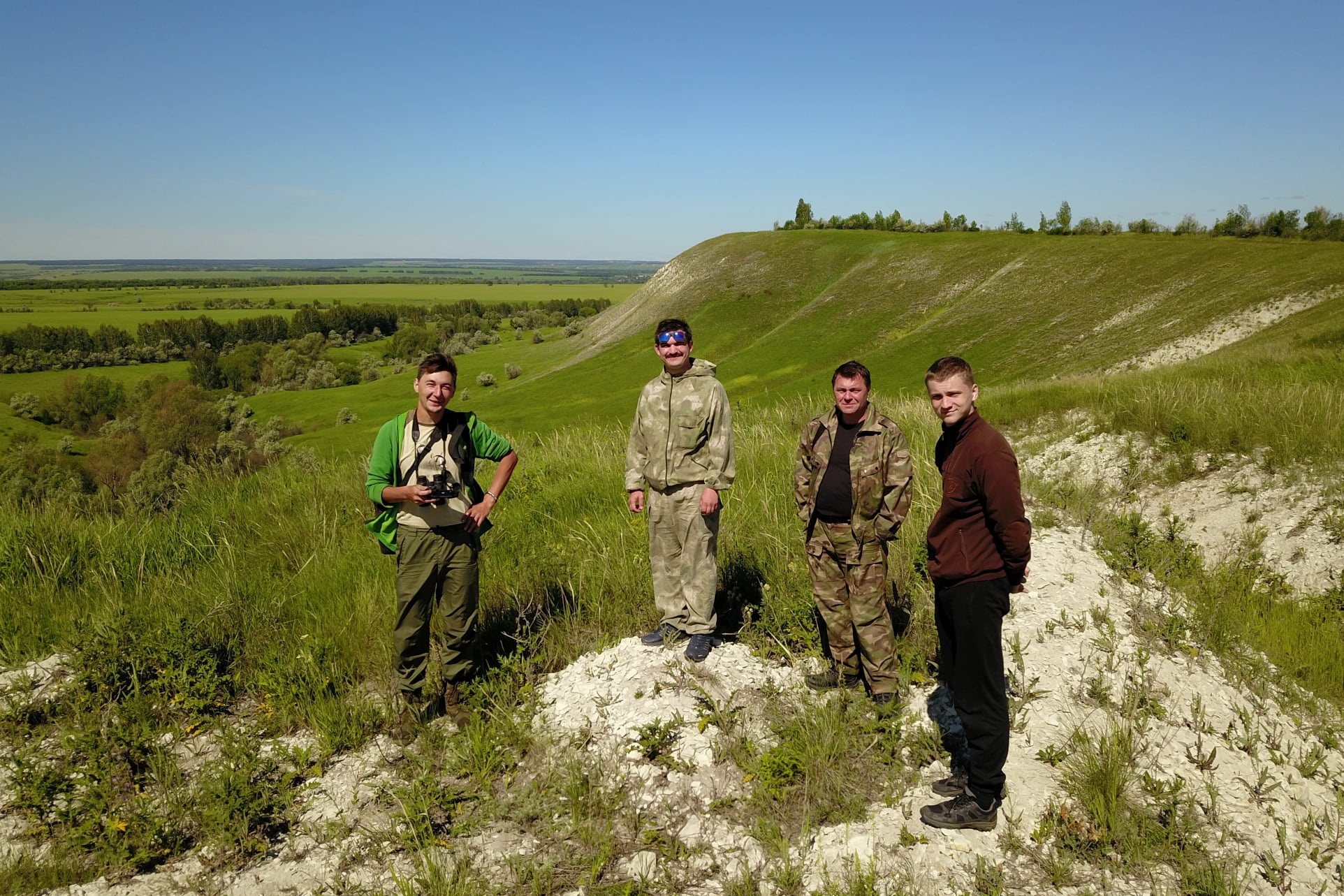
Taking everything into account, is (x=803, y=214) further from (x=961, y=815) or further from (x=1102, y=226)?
(x=961, y=815)

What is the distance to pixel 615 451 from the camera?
9.33 m

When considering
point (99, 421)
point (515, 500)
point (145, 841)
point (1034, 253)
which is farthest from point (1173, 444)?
point (99, 421)

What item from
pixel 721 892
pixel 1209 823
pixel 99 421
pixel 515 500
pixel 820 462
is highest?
pixel 820 462

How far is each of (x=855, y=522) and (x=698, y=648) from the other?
1.33 m

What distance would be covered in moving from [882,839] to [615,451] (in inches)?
265

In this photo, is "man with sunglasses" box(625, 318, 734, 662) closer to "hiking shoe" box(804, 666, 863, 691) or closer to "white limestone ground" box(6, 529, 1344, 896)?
"white limestone ground" box(6, 529, 1344, 896)

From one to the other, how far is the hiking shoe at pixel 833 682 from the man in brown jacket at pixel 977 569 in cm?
91

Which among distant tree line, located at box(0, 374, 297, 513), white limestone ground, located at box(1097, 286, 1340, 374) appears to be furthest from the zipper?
white limestone ground, located at box(1097, 286, 1340, 374)

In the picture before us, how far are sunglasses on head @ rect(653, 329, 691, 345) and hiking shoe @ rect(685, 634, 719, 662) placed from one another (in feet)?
6.39

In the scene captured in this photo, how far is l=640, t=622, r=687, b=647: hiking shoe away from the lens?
451 centimetres

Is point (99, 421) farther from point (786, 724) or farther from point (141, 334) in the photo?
point (786, 724)

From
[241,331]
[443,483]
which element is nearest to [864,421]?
[443,483]

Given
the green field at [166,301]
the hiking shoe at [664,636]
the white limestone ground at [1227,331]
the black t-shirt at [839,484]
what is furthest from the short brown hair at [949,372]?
the green field at [166,301]

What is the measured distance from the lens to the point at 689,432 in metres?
4.39
